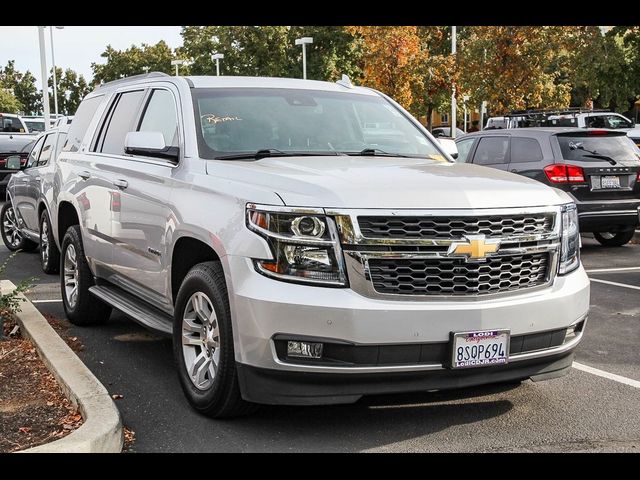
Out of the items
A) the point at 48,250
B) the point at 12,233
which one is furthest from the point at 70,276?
the point at 12,233

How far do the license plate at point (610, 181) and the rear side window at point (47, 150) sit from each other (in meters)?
7.26

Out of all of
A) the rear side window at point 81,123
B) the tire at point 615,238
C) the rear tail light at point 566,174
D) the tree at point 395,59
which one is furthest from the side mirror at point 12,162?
the tree at point 395,59

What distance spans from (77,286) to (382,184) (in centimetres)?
356

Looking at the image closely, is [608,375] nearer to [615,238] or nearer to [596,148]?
[596,148]

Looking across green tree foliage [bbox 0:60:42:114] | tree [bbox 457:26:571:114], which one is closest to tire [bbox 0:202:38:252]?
tree [bbox 457:26:571:114]

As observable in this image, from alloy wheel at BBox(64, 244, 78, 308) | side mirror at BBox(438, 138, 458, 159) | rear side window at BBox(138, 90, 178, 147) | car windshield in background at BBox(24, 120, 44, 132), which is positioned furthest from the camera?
car windshield in background at BBox(24, 120, 44, 132)

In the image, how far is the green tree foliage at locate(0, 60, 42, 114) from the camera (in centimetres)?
10331

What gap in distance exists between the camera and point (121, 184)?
19.6 ft

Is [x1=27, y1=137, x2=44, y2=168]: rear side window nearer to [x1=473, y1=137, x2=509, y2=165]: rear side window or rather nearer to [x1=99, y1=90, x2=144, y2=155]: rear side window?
[x1=99, y1=90, x2=144, y2=155]: rear side window

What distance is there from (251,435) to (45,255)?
6230 millimetres

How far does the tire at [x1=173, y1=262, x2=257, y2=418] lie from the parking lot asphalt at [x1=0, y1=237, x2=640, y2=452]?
0.14m
